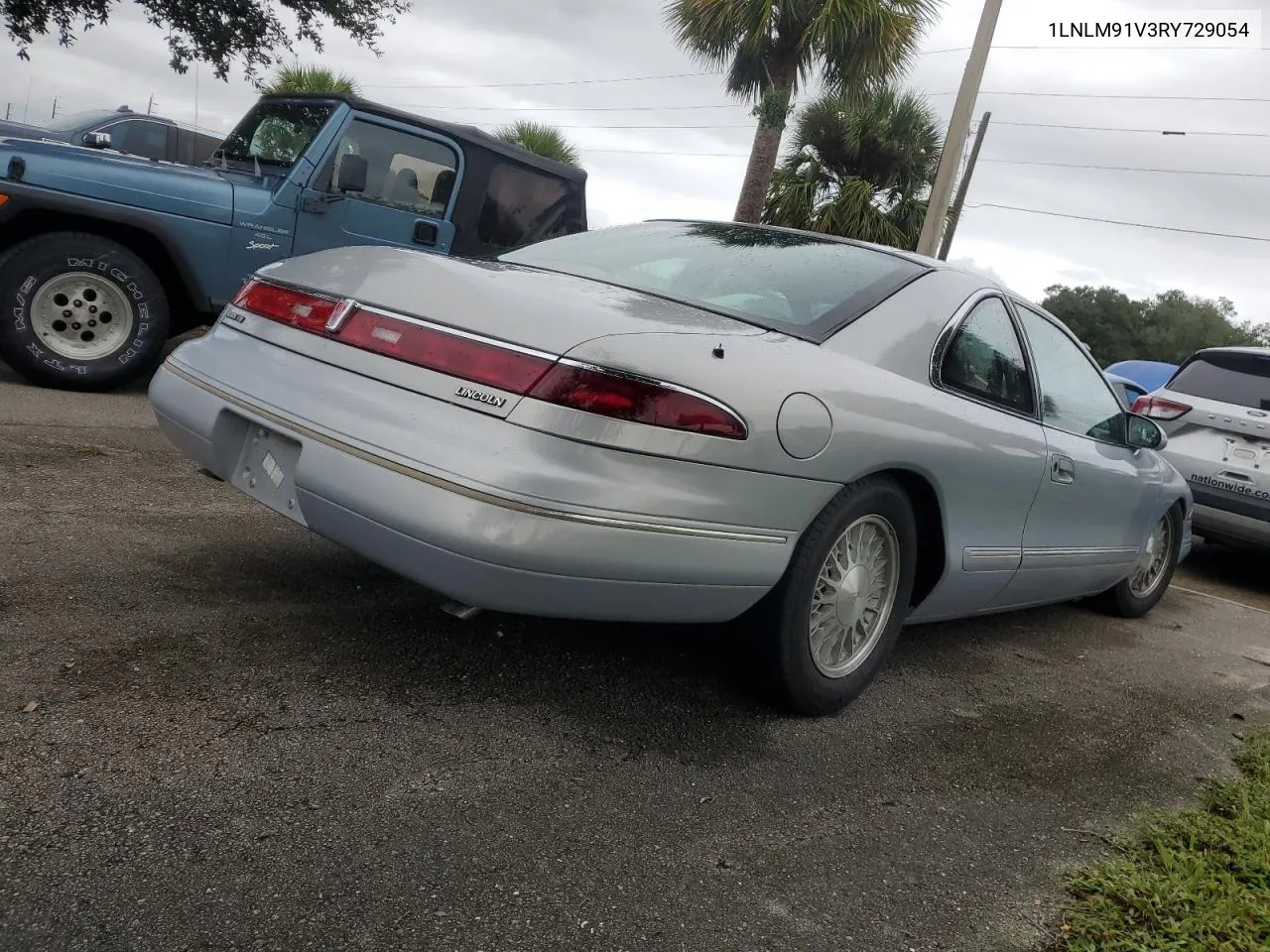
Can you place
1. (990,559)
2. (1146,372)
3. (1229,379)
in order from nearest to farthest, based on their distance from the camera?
(990,559) → (1229,379) → (1146,372)

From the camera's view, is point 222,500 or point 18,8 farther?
point 18,8

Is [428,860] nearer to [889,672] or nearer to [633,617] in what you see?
[633,617]

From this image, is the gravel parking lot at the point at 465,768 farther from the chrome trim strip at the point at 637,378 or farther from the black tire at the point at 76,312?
the black tire at the point at 76,312

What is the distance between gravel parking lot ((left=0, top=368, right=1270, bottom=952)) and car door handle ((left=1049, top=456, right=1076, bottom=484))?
0.76 metres

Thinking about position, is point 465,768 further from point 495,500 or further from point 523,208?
point 523,208

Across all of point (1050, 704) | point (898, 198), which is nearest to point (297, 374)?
point (1050, 704)

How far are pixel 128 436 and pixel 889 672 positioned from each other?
12.4ft

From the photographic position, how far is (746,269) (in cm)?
345

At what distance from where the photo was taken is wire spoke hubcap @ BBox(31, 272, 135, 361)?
5863mm

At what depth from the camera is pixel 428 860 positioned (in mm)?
2094

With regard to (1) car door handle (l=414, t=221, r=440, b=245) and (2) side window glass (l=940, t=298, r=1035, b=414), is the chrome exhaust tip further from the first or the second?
(1) car door handle (l=414, t=221, r=440, b=245)

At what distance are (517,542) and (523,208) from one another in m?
5.44

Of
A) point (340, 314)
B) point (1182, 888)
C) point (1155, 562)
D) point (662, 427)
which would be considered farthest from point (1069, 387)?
point (340, 314)

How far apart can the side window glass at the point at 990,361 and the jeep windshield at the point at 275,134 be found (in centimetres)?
450
